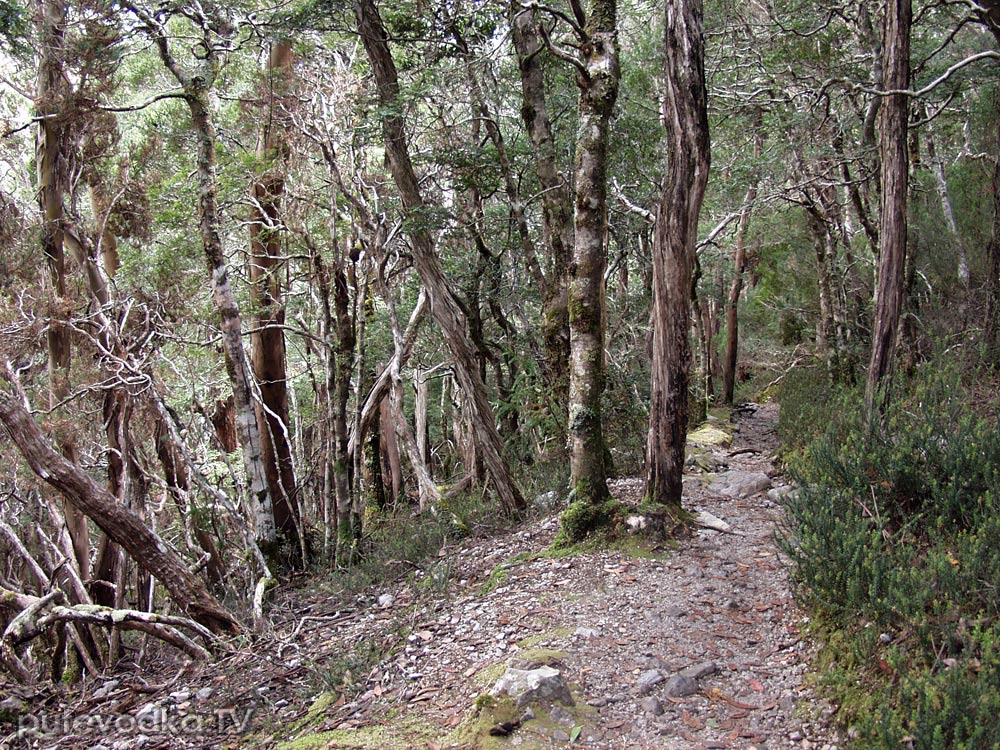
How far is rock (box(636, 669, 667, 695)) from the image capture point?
3799 millimetres

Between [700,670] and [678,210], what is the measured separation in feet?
11.1

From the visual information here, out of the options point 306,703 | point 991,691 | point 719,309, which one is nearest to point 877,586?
point 991,691

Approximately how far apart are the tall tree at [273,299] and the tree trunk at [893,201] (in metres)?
7.15

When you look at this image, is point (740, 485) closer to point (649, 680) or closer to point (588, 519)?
point (588, 519)

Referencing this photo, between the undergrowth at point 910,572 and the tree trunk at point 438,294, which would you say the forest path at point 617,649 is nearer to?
the undergrowth at point 910,572

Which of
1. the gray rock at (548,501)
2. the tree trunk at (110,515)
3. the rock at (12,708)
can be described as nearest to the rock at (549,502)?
the gray rock at (548,501)

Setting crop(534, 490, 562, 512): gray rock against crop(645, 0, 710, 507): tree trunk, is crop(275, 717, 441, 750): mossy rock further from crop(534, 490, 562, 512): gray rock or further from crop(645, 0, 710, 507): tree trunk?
crop(534, 490, 562, 512): gray rock

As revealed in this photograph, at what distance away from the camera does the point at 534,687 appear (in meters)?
3.68

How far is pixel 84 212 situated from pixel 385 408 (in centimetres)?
685

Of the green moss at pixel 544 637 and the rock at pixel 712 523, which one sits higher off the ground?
the rock at pixel 712 523

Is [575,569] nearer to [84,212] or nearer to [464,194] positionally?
[464,194]
